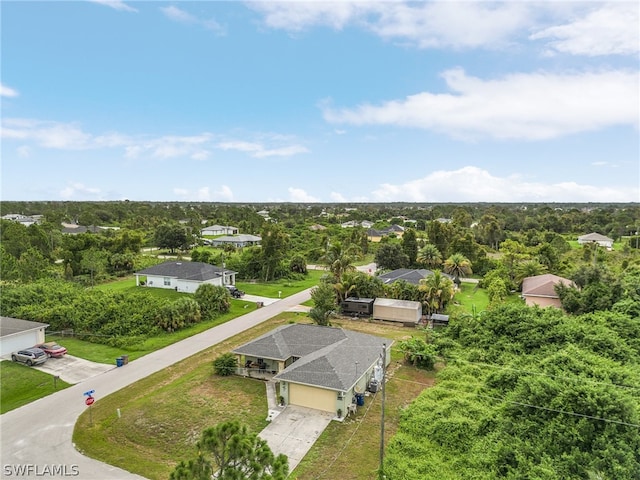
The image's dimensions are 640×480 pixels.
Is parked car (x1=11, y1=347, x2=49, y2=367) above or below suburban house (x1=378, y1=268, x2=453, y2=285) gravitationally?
below

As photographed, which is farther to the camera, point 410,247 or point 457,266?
point 410,247

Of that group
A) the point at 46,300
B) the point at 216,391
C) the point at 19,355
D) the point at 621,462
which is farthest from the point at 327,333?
the point at 46,300

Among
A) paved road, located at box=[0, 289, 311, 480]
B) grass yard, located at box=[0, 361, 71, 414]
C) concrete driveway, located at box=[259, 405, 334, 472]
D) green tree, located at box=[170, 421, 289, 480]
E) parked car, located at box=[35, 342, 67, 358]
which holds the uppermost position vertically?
green tree, located at box=[170, 421, 289, 480]

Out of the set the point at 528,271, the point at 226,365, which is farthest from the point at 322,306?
the point at 528,271

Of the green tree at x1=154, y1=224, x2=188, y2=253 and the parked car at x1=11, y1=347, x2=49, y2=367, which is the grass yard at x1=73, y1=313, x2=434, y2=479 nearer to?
the parked car at x1=11, y1=347, x2=49, y2=367

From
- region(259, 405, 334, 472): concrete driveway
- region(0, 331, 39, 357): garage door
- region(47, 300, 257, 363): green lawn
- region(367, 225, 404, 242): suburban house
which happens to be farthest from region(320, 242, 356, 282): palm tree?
region(367, 225, 404, 242): suburban house

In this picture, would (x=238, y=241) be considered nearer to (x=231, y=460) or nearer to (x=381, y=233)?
(x=381, y=233)
